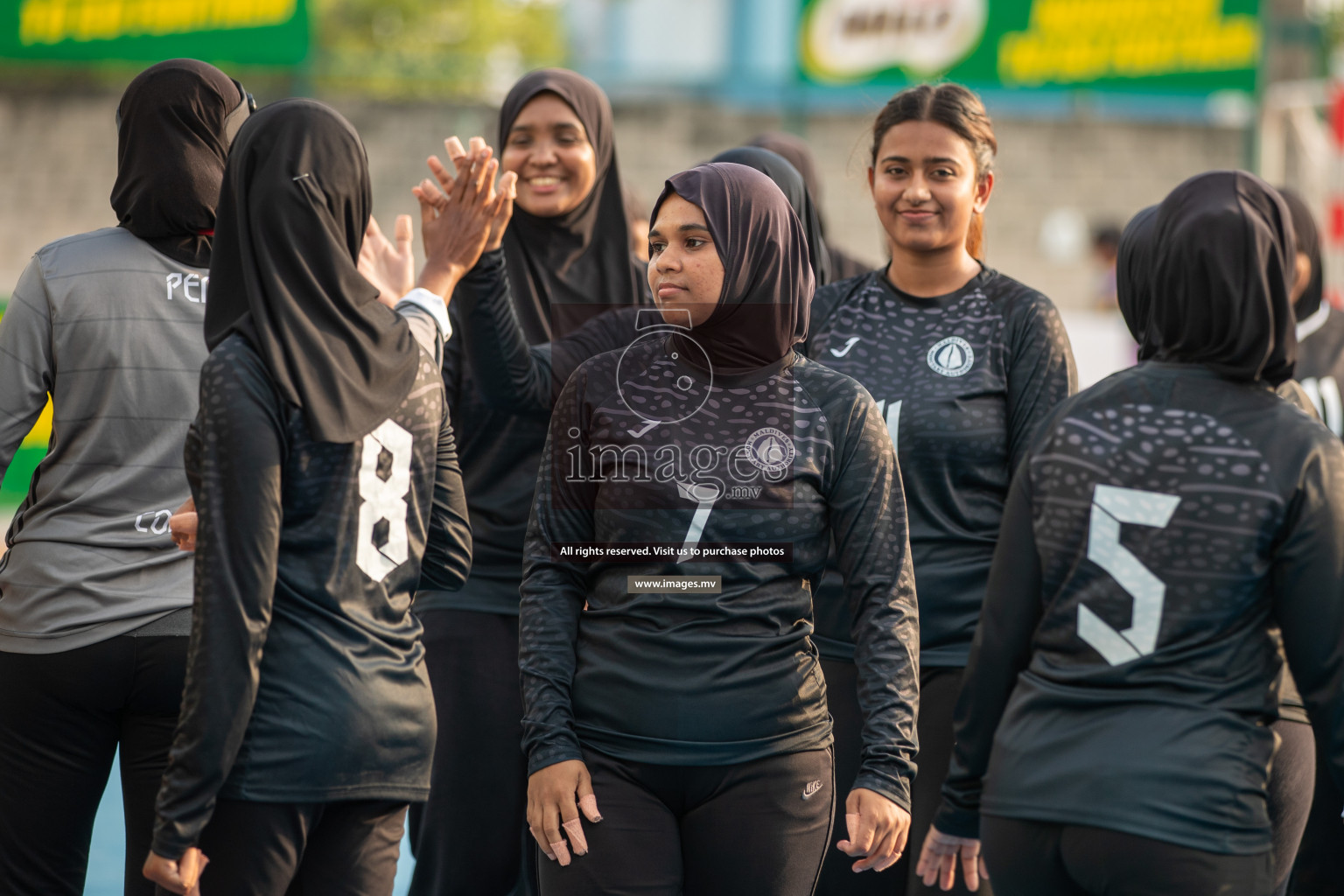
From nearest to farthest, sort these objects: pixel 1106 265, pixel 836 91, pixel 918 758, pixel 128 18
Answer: pixel 918 758 → pixel 1106 265 → pixel 128 18 → pixel 836 91

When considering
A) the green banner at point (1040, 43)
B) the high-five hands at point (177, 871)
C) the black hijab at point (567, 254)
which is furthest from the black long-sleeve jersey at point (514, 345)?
the green banner at point (1040, 43)

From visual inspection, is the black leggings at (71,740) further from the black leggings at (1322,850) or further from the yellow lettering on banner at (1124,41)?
the yellow lettering on banner at (1124,41)

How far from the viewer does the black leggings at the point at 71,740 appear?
2.77 m

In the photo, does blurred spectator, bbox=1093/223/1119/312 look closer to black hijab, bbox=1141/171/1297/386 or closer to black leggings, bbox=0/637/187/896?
black hijab, bbox=1141/171/1297/386

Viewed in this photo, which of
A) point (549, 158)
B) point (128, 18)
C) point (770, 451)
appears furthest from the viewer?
point (128, 18)

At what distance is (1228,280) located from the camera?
229 centimetres

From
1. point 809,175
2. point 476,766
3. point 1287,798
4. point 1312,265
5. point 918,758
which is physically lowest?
point 476,766

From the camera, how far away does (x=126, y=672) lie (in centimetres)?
278

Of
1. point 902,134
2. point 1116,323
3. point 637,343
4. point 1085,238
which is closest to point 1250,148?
point 1085,238

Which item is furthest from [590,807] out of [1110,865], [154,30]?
[154,30]

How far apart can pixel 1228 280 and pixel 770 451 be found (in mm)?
792

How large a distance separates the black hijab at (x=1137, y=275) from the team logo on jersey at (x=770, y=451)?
25.6 inches

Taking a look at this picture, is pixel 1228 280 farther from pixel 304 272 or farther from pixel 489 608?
pixel 489 608

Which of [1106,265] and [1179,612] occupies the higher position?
[1179,612]
